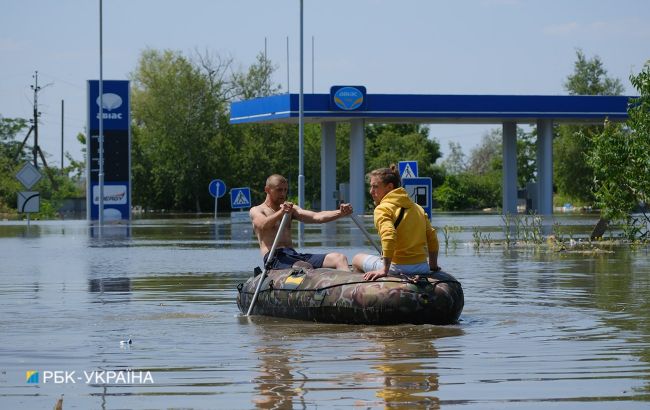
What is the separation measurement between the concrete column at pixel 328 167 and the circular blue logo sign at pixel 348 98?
409cm

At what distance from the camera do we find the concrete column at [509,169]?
6488cm

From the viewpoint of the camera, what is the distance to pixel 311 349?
11.1 m

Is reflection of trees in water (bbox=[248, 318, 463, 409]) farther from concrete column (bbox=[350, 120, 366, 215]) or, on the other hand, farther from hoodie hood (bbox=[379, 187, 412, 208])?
concrete column (bbox=[350, 120, 366, 215])

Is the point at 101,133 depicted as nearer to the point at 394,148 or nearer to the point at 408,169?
the point at 408,169

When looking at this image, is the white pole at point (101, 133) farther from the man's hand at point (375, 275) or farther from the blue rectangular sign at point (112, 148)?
the man's hand at point (375, 275)

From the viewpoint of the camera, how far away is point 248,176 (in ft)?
288

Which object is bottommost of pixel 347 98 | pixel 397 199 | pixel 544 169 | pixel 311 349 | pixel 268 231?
pixel 311 349

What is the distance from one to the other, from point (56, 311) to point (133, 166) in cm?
7283

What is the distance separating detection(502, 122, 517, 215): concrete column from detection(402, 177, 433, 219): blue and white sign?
118 feet

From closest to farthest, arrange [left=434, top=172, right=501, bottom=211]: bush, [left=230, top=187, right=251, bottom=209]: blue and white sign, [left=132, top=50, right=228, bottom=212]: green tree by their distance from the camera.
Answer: [left=230, top=187, right=251, bottom=209]: blue and white sign → [left=132, top=50, right=228, bottom=212]: green tree → [left=434, top=172, right=501, bottom=211]: bush

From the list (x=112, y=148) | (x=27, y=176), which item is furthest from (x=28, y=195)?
(x=112, y=148)

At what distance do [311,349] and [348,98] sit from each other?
50609 millimetres

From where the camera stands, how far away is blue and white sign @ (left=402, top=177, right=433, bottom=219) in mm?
27984

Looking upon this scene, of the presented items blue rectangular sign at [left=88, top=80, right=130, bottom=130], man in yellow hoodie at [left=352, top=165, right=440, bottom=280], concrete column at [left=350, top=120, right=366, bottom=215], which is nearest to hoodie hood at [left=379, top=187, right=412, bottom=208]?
man in yellow hoodie at [left=352, top=165, right=440, bottom=280]
